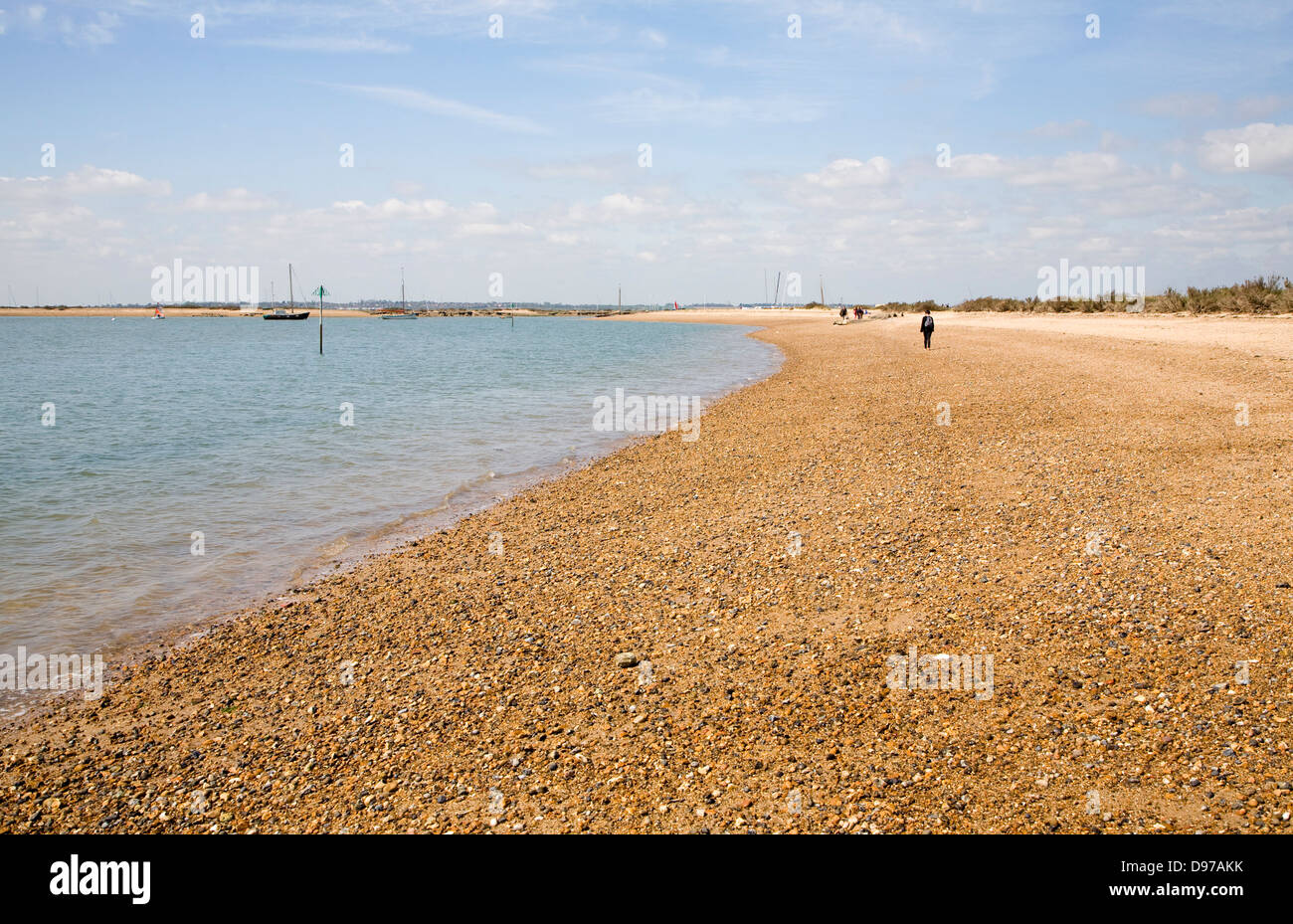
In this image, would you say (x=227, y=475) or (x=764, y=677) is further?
(x=227, y=475)

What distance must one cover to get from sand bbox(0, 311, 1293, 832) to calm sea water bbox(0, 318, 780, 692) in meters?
1.80

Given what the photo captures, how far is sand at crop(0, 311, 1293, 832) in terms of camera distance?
4543mm

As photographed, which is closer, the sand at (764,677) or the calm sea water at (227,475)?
the sand at (764,677)

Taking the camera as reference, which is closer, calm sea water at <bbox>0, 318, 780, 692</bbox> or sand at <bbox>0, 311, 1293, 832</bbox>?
sand at <bbox>0, 311, 1293, 832</bbox>

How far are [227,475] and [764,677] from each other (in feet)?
47.4

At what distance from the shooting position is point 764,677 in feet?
19.8

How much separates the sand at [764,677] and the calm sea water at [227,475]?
1797 mm

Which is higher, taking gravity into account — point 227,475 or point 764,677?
point 227,475

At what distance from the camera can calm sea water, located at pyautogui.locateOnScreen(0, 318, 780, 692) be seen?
944cm


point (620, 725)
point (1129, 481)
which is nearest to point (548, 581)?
point (620, 725)

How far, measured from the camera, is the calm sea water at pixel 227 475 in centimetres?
944

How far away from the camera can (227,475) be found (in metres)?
16.1
